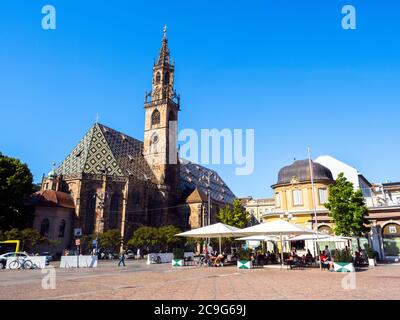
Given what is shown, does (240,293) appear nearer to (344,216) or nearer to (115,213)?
(344,216)

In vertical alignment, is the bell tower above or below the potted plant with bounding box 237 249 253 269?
above

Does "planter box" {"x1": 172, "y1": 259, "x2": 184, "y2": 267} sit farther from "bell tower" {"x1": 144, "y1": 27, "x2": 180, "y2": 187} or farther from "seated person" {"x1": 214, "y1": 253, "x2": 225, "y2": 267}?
"bell tower" {"x1": 144, "y1": 27, "x2": 180, "y2": 187}

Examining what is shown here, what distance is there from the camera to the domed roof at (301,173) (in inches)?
1603

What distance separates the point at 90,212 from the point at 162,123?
92.1 ft

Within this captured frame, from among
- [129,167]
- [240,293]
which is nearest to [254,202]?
[129,167]

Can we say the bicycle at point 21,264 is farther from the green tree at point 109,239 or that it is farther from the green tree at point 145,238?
the green tree at point 145,238

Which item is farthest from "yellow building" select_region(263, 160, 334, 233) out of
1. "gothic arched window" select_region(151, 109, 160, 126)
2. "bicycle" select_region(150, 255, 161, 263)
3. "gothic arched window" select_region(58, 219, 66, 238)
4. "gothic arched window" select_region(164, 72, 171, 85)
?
"gothic arched window" select_region(164, 72, 171, 85)

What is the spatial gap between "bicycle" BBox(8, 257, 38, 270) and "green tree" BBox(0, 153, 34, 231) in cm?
1508

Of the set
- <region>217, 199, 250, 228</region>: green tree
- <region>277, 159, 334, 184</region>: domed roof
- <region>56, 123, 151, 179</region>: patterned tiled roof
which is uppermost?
<region>56, 123, 151, 179</region>: patterned tiled roof

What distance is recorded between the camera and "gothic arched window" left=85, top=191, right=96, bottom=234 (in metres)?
56.2

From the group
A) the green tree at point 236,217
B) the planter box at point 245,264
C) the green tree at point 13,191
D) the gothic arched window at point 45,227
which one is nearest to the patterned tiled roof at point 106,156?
the gothic arched window at point 45,227

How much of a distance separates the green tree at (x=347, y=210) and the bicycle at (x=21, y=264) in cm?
2880

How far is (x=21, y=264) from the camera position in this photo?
28.8m

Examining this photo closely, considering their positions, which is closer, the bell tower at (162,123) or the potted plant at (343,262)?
the potted plant at (343,262)
